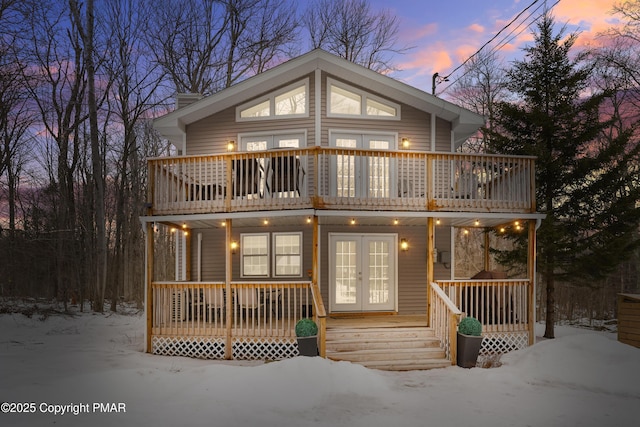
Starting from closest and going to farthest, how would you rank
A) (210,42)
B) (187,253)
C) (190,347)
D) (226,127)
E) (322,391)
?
1. (322,391)
2. (190,347)
3. (226,127)
4. (187,253)
5. (210,42)

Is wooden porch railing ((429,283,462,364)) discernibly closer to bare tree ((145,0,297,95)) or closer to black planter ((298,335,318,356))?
black planter ((298,335,318,356))

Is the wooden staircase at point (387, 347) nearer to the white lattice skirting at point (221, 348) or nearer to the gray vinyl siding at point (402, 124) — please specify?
the white lattice skirting at point (221, 348)

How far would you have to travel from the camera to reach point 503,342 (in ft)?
34.8

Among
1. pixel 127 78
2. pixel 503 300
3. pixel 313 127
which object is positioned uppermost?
pixel 127 78

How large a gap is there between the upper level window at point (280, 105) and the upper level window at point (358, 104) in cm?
83

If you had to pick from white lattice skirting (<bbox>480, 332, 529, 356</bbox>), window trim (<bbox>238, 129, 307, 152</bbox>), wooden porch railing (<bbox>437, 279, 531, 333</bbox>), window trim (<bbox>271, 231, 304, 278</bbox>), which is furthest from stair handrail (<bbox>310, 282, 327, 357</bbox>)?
window trim (<bbox>238, 129, 307, 152</bbox>)


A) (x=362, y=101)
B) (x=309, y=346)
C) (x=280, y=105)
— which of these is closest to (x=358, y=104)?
(x=362, y=101)

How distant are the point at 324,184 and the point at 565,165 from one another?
26.0ft

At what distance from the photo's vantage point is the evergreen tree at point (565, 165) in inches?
499

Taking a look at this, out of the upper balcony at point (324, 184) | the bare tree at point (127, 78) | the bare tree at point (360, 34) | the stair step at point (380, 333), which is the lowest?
the stair step at point (380, 333)

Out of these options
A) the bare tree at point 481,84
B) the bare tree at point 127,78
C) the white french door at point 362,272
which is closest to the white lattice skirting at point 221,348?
the white french door at point 362,272

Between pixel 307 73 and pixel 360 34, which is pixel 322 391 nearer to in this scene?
pixel 307 73

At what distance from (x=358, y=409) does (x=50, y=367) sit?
6278 mm

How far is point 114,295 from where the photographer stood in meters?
19.8
